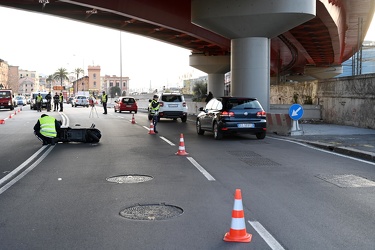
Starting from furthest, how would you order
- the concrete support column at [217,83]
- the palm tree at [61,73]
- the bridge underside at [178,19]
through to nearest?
1. the palm tree at [61,73]
2. the concrete support column at [217,83]
3. the bridge underside at [178,19]

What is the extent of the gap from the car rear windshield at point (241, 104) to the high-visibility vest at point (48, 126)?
6.11 meters

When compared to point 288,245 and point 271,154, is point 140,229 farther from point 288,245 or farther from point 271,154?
point 271,154

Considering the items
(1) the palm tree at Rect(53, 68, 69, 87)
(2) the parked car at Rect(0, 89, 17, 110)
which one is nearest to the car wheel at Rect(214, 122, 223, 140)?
(2) the parked car at Rect(0, 89, 17, 110)

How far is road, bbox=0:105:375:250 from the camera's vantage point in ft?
17.7

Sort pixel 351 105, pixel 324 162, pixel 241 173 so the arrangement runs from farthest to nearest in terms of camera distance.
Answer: pixel 351 105 → pixel 324 162 → pixel 241 173

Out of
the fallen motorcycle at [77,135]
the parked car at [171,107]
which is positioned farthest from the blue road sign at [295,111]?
the parked car at [171,107]

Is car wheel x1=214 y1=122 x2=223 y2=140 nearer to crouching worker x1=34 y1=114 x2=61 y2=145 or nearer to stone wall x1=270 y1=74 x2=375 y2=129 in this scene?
crouching worker x1=34 y1=114 x2=61 y2=145

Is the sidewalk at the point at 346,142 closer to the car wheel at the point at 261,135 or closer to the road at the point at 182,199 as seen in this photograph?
the road at the point at 182,199

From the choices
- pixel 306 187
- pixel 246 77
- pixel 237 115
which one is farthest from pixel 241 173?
pixel 246 77

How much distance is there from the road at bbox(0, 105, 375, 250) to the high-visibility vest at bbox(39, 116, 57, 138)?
5.55 feet

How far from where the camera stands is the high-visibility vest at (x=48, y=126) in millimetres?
14953

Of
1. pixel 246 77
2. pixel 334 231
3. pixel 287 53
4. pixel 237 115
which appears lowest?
pixel 334 231

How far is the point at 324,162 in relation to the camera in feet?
37.8

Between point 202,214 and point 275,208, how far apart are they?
1139mm
